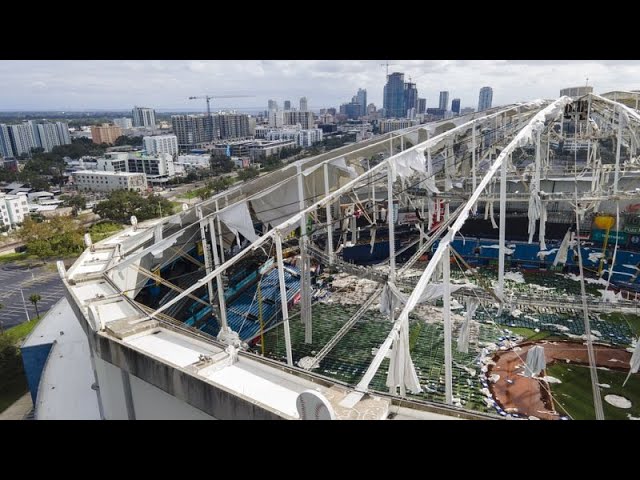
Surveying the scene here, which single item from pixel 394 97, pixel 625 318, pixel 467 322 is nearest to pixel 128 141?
pixel 394 97

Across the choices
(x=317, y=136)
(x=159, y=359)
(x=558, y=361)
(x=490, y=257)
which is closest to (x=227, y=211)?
(x=159, y=359)

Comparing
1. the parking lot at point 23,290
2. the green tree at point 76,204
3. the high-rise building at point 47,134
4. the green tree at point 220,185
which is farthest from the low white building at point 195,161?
the parking lot at point 23,290

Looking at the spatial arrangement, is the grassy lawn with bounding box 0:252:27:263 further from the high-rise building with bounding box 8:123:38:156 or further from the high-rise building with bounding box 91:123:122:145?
the high-rise building with bounding box 91:123:122:145

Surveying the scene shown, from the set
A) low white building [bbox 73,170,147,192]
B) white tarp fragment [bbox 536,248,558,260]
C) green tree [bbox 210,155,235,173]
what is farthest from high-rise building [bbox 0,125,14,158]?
white tarp fragment [bbox 536,248,558,260]

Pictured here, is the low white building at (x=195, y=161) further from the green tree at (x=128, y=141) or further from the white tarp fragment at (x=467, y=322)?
the white tarp fragment at (x=467, y=322)

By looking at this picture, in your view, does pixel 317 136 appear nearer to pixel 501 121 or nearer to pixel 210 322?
pixel 501 121
